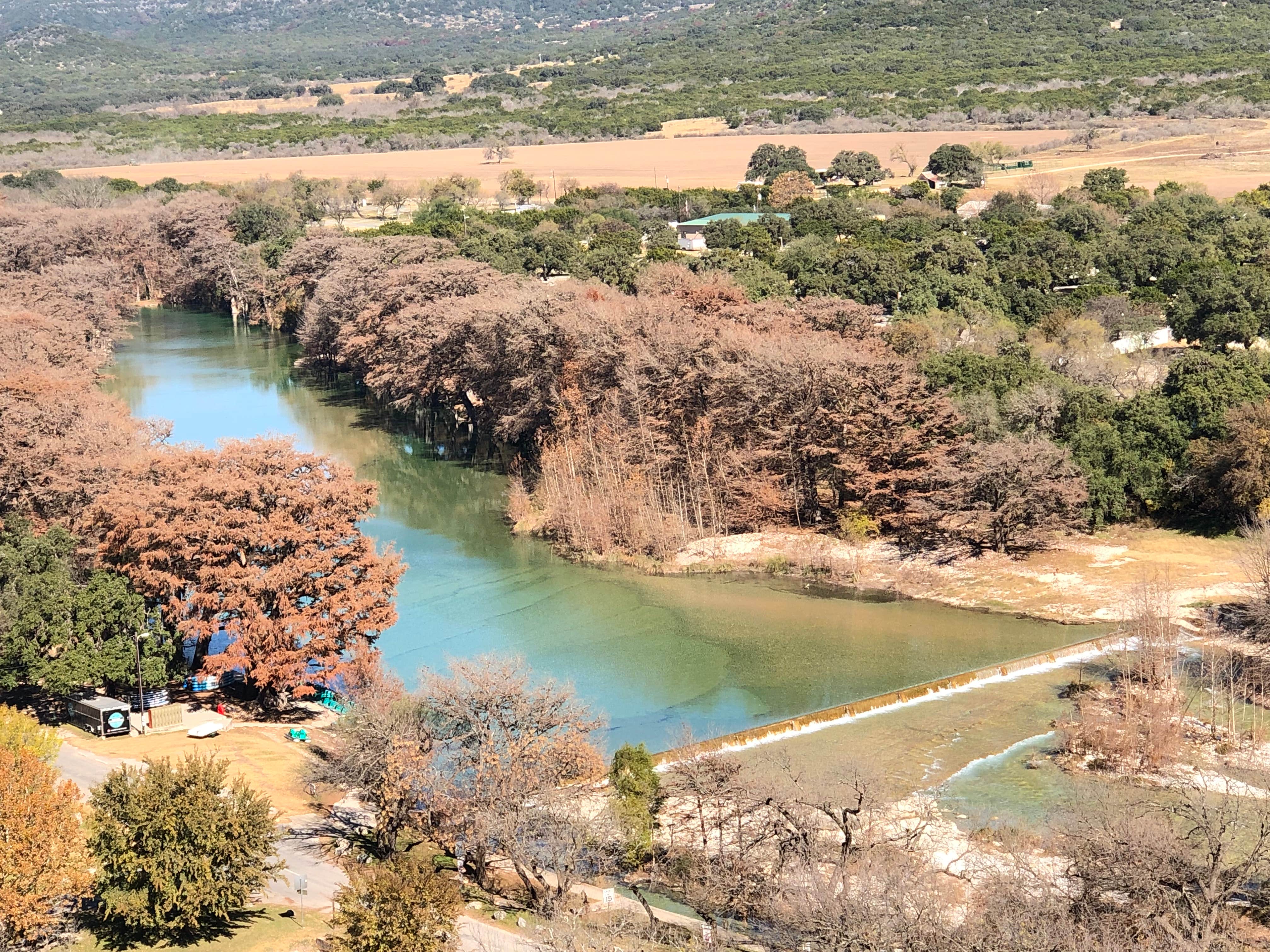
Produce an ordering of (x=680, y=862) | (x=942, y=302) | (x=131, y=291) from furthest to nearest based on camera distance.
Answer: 1. (x=131, y=291)
2. (x=942, y=302)
3. (x=680, y=862)

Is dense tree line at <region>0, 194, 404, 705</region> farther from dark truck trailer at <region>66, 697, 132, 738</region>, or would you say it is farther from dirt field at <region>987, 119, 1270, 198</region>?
dirt field at <region>987, 119, 1270, 198</region>


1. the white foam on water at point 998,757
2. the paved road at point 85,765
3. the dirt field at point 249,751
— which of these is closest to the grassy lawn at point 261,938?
the dirt field at point 249,751

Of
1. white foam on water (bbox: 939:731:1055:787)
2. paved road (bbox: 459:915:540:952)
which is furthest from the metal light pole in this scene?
white foam on water (bbox: 939:731:1055:787)

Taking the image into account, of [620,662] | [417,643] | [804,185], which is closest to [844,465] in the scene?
[620,662]

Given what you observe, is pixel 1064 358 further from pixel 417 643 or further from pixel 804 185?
pixel 804 185

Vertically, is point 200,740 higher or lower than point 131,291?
lower

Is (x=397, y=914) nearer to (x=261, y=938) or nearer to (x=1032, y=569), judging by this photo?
(x=261, y=938)

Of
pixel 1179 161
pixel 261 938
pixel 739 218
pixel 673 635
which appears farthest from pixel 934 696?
pixel 1179 161
